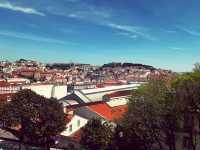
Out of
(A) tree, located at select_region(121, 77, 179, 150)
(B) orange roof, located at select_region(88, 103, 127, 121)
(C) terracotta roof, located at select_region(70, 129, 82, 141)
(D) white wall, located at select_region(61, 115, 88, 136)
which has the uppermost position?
(A) tree, located at select_region(121, 77, 179, 150)

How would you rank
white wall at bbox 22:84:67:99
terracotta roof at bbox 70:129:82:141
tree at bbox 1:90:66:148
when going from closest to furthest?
tree at bbox 1:90:66:148, terracotta roof at bbox 70:129:82:141, white wall at bbox 22:84:67:99

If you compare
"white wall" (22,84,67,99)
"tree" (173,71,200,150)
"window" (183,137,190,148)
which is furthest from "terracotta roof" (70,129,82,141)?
"white wall" (22,84,67,99)

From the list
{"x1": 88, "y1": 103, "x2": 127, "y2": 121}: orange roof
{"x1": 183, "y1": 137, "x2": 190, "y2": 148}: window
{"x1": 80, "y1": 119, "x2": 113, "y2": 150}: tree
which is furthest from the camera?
{"x1": 88, "y1": 103, "x2": 127, "y2": 121}: orange roof

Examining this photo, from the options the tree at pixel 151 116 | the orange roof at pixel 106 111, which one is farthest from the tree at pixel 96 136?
the orange roof at pixel 106 111

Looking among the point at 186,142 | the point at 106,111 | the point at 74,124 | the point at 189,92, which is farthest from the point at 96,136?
the point at 106,111

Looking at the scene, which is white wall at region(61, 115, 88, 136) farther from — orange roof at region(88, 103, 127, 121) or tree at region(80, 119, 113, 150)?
tree at region(80, 119, 113, 150)

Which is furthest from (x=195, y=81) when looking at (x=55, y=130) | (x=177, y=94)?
(x=55, y=130)

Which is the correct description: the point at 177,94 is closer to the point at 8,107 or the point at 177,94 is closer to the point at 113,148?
the point at 113,148
